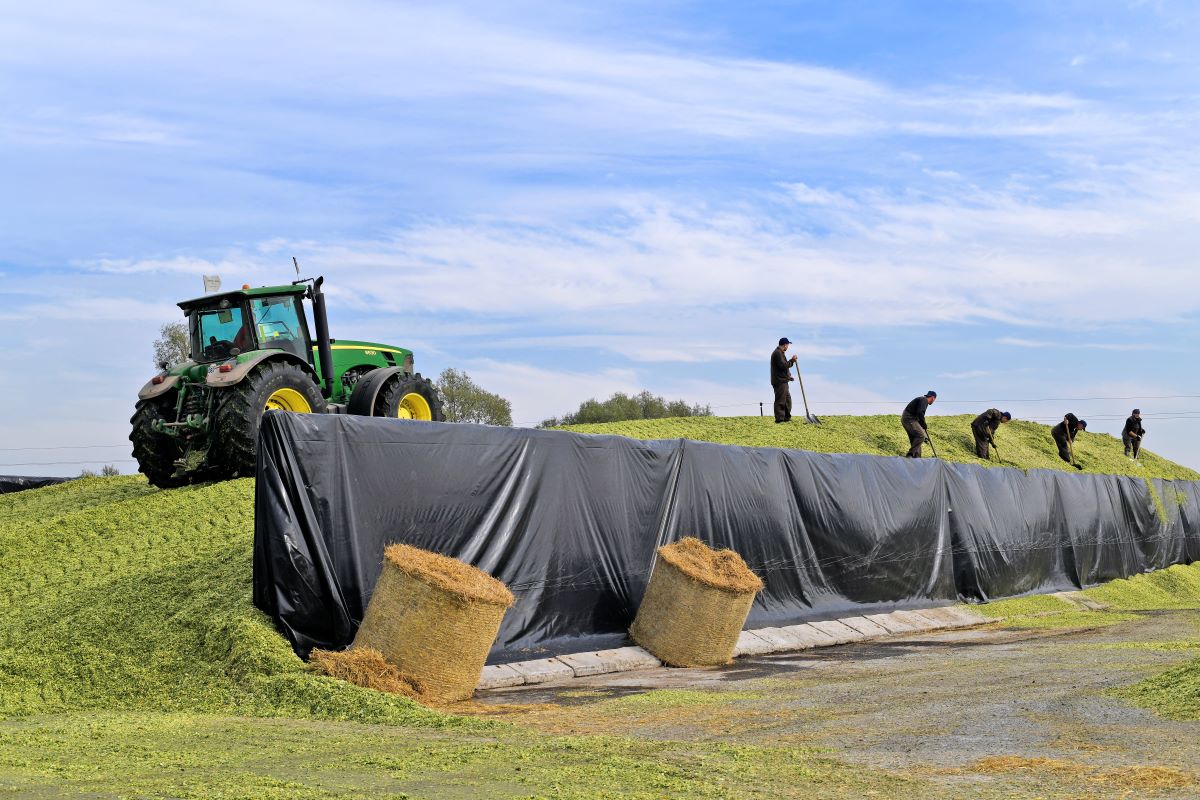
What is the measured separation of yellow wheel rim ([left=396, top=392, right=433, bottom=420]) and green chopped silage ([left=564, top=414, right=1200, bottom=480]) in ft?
14.1

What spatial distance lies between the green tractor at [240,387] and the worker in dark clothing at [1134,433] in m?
20.0

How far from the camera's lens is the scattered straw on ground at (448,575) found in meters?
7.14

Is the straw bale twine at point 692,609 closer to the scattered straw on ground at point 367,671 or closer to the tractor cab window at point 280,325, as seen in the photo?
the scattered straw on ground at point 367,671

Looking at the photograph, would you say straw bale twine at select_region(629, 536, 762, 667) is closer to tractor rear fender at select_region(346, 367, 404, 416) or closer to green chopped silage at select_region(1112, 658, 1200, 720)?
green chopped silage at select_region(1112, 658, 1200, 720)

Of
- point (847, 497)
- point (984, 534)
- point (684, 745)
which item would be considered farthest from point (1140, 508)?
point (684, 745)

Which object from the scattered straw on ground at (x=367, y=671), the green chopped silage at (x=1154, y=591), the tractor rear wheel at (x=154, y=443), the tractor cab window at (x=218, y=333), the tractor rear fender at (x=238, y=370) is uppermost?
the tractor cab window at (x=218, y=333)

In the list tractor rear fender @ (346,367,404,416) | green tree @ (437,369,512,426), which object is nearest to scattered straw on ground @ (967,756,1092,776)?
tractor rear fender @ (346,367,404,416)

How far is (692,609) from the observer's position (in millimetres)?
9250

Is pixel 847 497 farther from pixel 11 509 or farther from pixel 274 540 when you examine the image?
pixel 11 509

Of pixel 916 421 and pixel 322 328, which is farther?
pixel 916 421

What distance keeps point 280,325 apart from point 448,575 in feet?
24.5

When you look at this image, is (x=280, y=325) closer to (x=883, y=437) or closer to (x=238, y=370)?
(x=238, y=370)

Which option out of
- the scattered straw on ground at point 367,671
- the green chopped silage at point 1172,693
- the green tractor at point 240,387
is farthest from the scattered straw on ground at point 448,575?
the green tractor at point 240,387

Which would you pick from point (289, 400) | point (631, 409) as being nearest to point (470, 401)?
point (631, 409)
